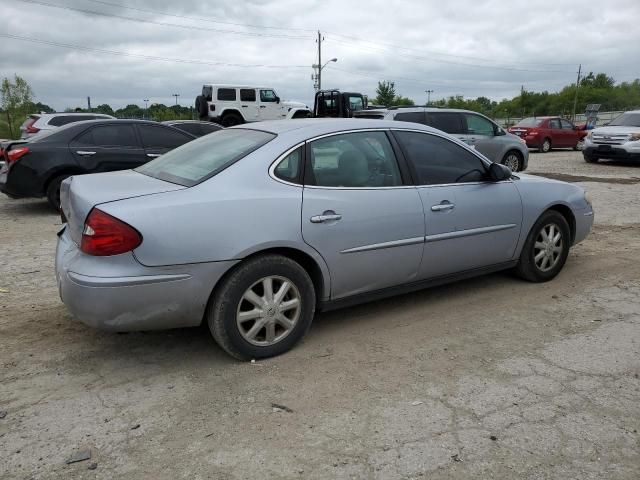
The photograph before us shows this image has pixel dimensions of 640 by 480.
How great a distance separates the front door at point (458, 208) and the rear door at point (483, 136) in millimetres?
8064

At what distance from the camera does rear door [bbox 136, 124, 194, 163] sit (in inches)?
344

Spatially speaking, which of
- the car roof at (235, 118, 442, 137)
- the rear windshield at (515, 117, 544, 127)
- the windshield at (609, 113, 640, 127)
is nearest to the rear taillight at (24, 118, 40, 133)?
the car roof at (235, 118, 442, 137)

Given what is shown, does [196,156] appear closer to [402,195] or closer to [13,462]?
[402,195]

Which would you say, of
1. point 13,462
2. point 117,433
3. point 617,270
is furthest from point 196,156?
point 617,270

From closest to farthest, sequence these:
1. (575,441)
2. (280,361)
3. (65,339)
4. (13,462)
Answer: (13,462)
(575,441)
(280,361)
(65,339)

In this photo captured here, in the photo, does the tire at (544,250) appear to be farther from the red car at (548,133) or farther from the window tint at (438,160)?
the red car at (548,133)

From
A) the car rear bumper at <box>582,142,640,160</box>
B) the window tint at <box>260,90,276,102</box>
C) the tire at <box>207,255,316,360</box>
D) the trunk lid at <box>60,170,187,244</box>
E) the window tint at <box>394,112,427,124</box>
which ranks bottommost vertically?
the tire at <box>207,255,316,360</box>

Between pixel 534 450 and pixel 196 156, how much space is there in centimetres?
280

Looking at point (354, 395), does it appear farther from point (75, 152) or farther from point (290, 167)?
point (75, 152)

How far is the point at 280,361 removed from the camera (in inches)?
137

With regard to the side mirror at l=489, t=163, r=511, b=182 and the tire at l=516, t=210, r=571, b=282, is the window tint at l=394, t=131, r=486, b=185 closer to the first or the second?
the side mirror at l=489, t=163, r=511, b=182

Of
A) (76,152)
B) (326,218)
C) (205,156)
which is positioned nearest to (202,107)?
(76,152)

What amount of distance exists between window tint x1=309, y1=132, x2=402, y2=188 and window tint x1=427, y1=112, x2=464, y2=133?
310 inches

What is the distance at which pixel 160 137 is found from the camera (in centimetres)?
890
